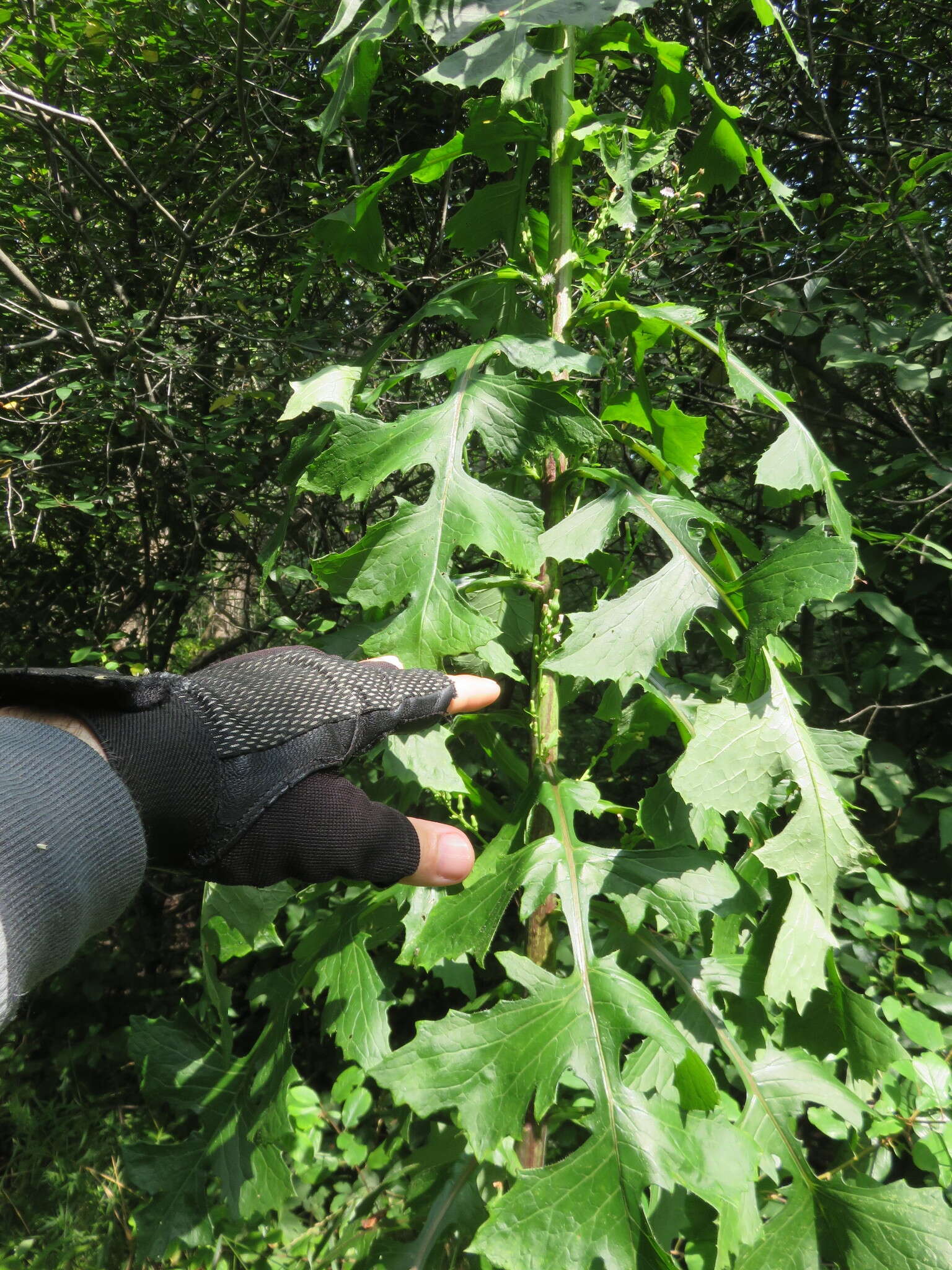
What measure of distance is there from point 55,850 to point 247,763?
0.80 ft

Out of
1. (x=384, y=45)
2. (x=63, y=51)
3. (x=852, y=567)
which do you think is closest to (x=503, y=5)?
(x=852, y=567)

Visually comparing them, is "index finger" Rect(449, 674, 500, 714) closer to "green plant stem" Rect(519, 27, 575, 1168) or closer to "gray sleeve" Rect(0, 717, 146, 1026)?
"green plant stem" Rect(519, 27, 575, 1168)

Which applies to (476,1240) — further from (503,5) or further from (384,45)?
(384,45)

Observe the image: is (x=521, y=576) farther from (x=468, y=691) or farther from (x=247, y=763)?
(x=247, y=763)

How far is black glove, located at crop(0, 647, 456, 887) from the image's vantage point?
3.20 ft

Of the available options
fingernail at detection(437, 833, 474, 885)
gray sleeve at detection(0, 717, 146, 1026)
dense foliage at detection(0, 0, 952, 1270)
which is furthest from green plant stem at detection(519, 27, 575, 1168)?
gray sleeve at detection(0, 717, 146, 1026)

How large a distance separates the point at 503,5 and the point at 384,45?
1.53m

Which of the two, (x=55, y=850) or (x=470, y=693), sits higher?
(x=55, y=850)

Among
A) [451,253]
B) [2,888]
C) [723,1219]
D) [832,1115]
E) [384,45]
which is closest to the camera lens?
[2,888]

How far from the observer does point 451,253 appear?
300 centimetres

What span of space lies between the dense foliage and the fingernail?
12cm

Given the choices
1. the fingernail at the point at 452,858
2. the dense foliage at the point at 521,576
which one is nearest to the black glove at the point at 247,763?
the fingernail at the point at 452,858

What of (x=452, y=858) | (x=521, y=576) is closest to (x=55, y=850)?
(x=452, y=858)

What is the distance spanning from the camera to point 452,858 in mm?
1126
